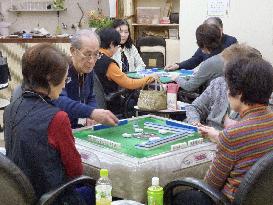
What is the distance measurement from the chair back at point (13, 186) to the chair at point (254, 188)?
74cm

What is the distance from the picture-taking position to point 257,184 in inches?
81.7

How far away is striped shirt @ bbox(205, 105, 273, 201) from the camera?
2.15 meters

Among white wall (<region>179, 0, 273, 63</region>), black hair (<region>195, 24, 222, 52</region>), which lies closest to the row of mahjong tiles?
black hair (<region>195, 24, 222, 52</region>)

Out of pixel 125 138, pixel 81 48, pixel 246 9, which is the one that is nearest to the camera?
pixel 125 138

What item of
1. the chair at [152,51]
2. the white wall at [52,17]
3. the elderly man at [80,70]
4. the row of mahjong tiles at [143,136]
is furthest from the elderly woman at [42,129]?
the white wall at [52,17]

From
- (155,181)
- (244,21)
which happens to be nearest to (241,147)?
(155,181)

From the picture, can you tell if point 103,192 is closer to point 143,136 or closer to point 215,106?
point 143,136

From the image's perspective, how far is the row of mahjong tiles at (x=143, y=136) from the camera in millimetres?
2562

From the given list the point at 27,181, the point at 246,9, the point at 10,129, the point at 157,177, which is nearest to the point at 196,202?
the point at 157,177

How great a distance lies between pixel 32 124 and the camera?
2.24 meters

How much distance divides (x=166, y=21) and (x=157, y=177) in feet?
21.7

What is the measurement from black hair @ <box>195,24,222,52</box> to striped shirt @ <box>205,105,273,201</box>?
7.94ft

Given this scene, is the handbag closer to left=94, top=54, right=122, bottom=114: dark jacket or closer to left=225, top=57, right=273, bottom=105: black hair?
left=94, top=54, right=122, bottom=114: dark jacket

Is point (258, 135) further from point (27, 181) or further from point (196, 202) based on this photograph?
point (27, 181)
